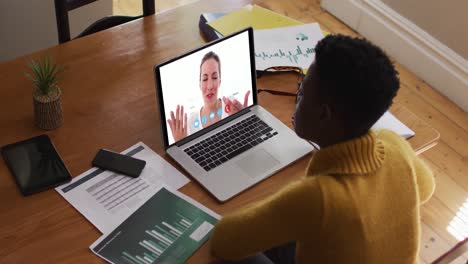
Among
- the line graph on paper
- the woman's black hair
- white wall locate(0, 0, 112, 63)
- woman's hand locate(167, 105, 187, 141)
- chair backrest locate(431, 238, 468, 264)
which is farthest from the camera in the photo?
white wall locate(0, 0, 112, 63)

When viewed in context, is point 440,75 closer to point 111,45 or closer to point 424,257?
point 424,257

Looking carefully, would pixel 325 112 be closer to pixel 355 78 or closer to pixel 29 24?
pixel 355 78

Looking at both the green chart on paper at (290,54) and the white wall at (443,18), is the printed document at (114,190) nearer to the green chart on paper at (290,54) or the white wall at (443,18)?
the green chart on paper at (290,54)

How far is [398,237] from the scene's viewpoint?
1.17 meters

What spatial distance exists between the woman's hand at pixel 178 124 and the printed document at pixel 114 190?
7 cm

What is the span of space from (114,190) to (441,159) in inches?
65.9

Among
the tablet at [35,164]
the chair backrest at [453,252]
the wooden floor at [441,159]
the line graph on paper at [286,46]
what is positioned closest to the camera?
the chair backrest at [453,252]

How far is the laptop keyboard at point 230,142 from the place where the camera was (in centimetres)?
144

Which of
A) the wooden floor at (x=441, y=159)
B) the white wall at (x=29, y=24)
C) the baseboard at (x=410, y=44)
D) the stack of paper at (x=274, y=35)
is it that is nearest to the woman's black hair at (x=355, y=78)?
the stack of paper at (x=274, y=35)

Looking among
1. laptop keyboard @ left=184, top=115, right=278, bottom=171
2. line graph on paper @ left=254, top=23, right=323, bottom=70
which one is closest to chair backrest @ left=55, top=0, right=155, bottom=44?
line graph on paper @ left=254, top=23, right=323, bottom=70

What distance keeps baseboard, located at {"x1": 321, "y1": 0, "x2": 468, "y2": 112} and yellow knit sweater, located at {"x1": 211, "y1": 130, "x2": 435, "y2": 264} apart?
172 cm

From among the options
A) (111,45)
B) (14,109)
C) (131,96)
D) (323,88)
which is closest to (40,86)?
(14,109)

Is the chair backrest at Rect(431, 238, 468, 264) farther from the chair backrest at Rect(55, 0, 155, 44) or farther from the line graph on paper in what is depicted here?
the chair backrest at Rect(55, 0, 155, 44)

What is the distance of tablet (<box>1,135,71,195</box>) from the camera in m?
1.33
